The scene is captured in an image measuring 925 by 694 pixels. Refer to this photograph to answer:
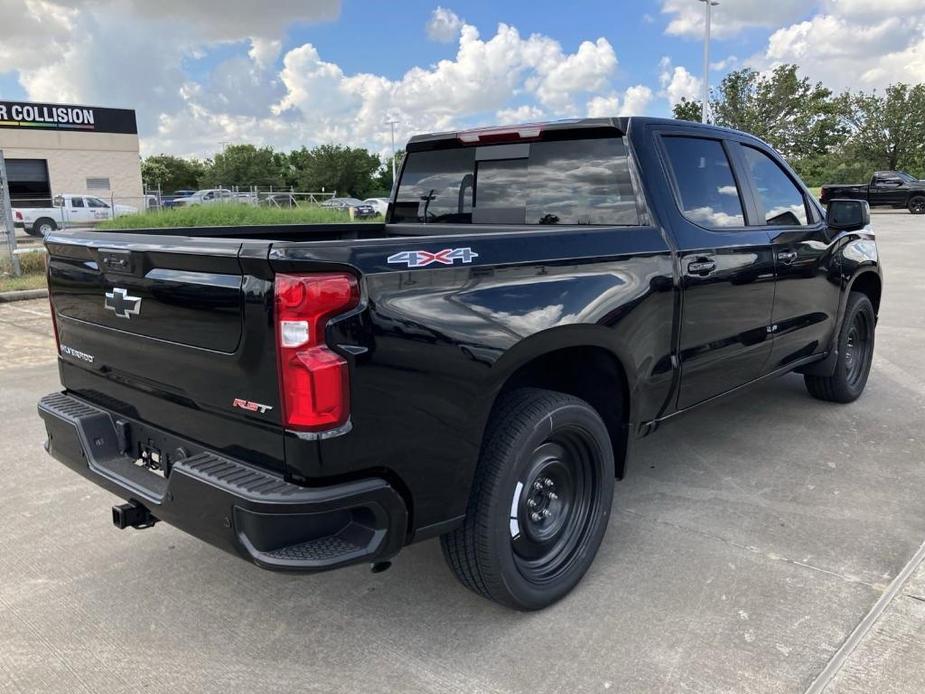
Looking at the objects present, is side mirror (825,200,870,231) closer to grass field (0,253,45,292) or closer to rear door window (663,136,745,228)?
rear door window (663,136,745,228)

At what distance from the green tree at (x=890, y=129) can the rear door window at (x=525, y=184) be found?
45285 millimetres

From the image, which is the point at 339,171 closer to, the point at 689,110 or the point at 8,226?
the point at 689,110

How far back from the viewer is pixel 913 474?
14.3ft

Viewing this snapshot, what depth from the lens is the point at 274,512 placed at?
86.3 inches

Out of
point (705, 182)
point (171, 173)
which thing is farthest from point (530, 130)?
point (171, 173)

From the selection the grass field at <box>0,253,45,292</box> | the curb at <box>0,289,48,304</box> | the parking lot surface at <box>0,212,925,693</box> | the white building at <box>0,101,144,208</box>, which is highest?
the white building at <box>0,101,144,208</box>

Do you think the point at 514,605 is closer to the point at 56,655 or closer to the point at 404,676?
the point at 404,676

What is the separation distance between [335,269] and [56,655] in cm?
186

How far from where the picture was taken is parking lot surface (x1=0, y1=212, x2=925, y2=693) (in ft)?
8.64

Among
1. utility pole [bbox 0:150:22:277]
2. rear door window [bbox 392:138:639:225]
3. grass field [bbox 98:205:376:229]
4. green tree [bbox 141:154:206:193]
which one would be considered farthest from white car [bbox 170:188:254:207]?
green tree [bbox 141:154:206:193]

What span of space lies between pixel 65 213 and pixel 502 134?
2917cm

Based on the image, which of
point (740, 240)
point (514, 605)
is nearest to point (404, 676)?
point (514, 605)

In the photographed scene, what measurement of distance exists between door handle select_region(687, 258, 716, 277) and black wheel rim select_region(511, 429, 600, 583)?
1065 mm

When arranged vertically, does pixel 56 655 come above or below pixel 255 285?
below
